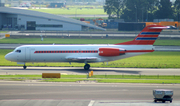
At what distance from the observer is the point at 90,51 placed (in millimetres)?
37062

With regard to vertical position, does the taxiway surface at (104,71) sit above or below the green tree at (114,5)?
below

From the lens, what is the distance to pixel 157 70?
3644cm

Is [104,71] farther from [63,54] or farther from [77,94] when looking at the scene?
[77,94]

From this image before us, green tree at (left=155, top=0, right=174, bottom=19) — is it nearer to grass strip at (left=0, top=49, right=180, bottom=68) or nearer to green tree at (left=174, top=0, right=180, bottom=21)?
green tree at (left=174, top=0, right=180, bottom=21)

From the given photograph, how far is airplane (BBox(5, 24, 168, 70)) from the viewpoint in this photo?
3659 cm

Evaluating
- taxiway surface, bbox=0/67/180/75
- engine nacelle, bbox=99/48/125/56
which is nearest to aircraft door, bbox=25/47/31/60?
taxiway surface, bbox=0/67/180/75

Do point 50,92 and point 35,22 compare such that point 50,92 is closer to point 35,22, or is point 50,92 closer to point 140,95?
point 140,95

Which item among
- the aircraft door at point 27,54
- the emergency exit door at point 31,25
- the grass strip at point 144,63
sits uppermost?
the emergency exit door at point 31,25

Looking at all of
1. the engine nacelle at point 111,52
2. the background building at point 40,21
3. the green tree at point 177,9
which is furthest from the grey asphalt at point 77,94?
the green tree at point 177,9

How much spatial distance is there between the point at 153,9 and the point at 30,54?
98.7 meters

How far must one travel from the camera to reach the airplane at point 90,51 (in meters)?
36.6

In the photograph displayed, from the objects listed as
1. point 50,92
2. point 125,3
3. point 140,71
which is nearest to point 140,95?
point 50,92

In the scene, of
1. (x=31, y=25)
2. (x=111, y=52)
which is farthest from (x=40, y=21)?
(x=111, y=52)

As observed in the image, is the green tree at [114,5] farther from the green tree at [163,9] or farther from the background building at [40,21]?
the background building at [40,21]
